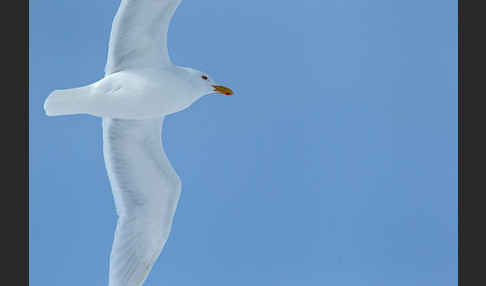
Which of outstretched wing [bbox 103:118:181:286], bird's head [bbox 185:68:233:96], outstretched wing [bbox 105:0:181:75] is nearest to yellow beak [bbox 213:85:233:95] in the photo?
bird's head [bbox 185:68:233:96]

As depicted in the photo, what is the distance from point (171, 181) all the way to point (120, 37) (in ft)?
4.57

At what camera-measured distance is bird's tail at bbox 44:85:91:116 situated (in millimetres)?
4059

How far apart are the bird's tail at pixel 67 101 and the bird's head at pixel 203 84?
2.70 feet

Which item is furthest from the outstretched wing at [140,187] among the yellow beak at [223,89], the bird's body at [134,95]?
the yellow beak at [223,89]

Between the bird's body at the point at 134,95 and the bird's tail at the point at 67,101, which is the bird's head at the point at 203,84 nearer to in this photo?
the bird's body at the point at 134,95

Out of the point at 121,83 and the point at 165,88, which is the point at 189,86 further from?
the point at 121,83

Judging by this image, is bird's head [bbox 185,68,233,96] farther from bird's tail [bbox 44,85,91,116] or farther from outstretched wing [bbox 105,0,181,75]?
bird's tail [bbox 44,85,91,116]

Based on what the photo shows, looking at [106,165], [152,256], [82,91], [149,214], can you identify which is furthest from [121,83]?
[152,256]

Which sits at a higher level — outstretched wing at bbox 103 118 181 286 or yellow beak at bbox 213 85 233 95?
yellow beak at bbox 213 85 233 95

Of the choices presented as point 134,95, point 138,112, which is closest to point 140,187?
point 138,112

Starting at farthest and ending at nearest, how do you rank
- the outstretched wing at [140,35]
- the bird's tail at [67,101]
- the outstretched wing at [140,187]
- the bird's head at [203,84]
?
the outstretched wing at [140,187]
the bird's head at [203,84]
the outstretched wing at [140,35]
the bird's tail at [67,101]

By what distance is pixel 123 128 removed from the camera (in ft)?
15.8

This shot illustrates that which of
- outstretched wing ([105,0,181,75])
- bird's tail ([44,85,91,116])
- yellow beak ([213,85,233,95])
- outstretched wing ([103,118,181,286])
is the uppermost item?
outstretched wing ([105,0,181,75])

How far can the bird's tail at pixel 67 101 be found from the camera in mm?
4059
